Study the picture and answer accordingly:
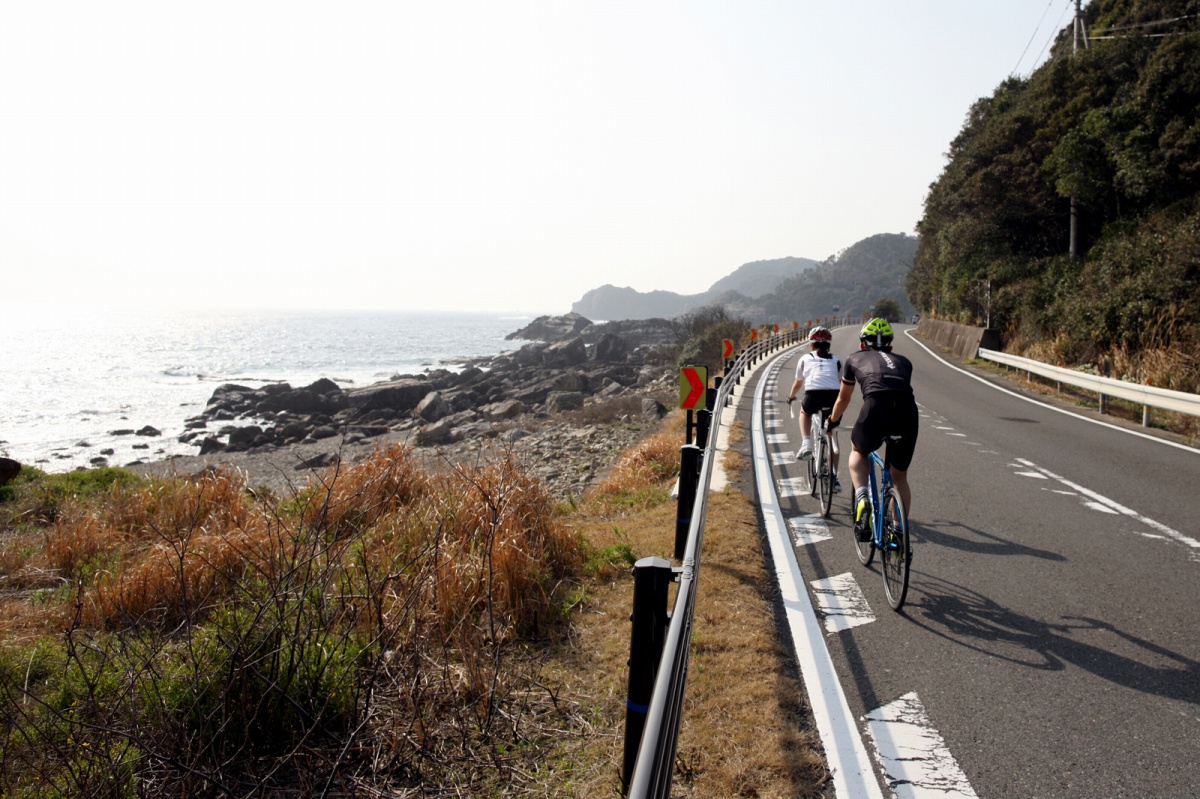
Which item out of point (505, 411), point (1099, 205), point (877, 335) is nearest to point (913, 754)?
point (877, 335)

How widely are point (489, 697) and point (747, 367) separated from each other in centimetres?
2112

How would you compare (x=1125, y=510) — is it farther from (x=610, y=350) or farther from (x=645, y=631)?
(x=610, y=350)

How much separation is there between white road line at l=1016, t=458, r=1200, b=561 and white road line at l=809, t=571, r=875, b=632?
2.85 meters

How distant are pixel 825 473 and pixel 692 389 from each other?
247 centimetres

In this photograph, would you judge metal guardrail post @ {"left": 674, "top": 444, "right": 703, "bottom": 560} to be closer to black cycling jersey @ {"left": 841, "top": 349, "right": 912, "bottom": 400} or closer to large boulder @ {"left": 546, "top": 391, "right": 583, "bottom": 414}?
black cycling jersey @ {"left": 841, "top": 349, "right": 912, "bottom": 400}

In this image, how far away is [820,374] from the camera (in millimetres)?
7922

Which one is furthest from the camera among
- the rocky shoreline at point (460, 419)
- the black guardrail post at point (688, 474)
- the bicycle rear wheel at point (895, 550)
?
the rocky shoreline at point (460, 419)

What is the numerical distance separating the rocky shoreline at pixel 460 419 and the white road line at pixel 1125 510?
694 centimetres

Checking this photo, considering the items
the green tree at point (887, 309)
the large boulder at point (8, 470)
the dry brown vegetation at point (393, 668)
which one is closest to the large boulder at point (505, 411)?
the large boulder at point (8, 470)

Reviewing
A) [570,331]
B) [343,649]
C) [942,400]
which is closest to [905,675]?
[343,649]

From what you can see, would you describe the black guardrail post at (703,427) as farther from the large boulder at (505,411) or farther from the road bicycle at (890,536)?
the large boulder at (505,411)

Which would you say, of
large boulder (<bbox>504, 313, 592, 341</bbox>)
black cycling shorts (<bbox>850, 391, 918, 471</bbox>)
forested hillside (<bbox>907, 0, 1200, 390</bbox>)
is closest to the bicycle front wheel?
black cycling shorts (<bbox>850, 391, 918, 471</bbox>)

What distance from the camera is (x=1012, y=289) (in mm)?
27234

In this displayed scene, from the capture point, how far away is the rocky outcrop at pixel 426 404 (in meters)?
30.0
